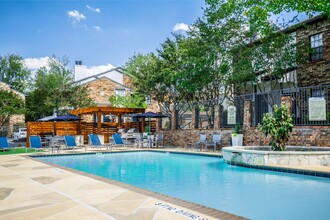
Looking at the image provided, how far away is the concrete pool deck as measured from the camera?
4730 mm

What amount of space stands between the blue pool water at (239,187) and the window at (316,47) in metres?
9.60

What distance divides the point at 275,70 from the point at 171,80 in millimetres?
7164

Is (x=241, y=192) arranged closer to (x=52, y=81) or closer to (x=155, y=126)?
(x=155, y=126)

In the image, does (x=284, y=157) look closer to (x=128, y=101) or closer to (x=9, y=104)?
(x=9, y=104)

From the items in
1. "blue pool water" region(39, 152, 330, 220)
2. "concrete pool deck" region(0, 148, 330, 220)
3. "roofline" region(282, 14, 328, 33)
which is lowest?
"blue pool water" region(39, 152, 330, 220)

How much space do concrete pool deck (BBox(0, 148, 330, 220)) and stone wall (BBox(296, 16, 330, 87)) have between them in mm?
14335

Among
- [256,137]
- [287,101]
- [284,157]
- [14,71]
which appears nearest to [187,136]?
[256,137]

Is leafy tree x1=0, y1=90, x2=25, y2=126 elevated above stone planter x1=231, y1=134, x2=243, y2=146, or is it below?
above

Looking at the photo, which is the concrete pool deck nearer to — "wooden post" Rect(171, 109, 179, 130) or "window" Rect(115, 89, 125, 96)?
"wooden post" Rect(171, 109, 179, 130)

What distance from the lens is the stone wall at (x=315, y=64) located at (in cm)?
1694

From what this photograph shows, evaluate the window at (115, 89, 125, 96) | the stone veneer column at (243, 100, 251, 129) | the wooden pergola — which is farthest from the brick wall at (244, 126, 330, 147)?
the window at (115, 89, 125, 96)

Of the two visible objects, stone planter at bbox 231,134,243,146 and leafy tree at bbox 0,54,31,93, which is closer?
stone planter at bbox 231,134,243,146

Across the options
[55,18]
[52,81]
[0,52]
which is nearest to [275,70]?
[55,18]

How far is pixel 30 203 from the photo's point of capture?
5.51 m
